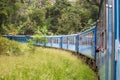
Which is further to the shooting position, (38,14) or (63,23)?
(38,14)

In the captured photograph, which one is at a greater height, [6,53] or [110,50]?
[110,50]

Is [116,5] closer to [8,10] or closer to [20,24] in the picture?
[8,10]

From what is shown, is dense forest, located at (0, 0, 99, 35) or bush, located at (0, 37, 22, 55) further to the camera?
dense forest, located at (0, 0, 99, 35)

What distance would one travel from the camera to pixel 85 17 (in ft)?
179

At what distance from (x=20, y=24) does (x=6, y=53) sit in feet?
122

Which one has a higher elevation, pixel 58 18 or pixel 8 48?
pixel 8 48

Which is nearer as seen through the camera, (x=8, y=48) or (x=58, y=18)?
(x=8, y=48)

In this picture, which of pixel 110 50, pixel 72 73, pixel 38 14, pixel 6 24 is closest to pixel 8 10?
pixel 6 24

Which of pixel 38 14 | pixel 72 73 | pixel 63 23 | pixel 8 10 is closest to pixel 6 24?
pixel 8 10

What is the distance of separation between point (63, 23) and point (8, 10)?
1199 inches

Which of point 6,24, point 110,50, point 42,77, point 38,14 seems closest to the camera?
point 110,50

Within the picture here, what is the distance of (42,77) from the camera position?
868cm

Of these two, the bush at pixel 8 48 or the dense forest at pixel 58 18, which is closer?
the bush at pixel 8 48

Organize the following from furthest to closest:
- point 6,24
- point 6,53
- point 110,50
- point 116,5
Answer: point 6,24 → point 6,53 → point 110,50 → point 116,5
